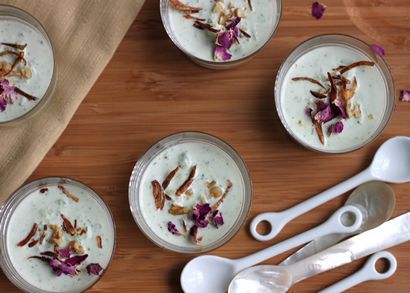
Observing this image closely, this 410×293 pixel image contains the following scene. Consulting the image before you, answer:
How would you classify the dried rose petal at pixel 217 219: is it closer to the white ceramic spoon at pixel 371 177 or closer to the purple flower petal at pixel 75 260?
the white ceramic spoon at pixel 371 177

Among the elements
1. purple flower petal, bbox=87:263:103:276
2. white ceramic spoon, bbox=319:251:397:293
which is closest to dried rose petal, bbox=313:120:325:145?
white ceramic spoon, bbox=319:251:397:293

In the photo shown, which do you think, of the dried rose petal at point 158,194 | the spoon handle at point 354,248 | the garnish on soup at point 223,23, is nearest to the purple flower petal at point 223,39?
the garnish on soup at point 223,23

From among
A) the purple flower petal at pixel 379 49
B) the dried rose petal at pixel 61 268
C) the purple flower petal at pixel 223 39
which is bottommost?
the dried rose petal at pixel 61 268

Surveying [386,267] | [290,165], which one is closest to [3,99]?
[290,165]

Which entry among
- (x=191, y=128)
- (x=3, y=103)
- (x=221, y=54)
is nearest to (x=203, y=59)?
(x=221, y=54)

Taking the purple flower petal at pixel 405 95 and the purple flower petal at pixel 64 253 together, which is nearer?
the purple flower petal at pixel 64 253

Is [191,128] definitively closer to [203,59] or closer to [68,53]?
[203,59]

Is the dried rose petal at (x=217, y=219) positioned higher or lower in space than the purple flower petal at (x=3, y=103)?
lower

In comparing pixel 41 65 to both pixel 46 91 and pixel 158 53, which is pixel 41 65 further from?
pixel 158 53
